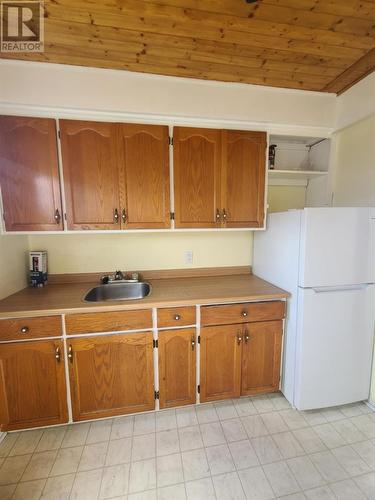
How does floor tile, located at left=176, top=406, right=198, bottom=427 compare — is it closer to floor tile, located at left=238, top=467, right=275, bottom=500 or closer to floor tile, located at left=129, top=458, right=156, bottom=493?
floor tile, located at left=129, top=458, right=156, bottom=493

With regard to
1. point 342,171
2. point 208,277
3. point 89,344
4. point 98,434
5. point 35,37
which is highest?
point 35,37

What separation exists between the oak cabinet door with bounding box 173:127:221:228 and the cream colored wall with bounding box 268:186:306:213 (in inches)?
29.9

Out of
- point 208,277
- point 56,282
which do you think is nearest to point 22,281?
point 56,282

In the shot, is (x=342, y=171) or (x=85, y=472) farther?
(x=342, y=171)

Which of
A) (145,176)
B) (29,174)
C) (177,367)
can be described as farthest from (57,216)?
(177,367)

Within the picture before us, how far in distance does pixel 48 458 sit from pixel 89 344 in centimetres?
67

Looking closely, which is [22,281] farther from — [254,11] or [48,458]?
[254,11]

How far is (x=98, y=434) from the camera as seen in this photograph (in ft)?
5.08

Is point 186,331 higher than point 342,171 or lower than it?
lower

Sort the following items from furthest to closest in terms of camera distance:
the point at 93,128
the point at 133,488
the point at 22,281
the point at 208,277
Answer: the point at 208,277 → the point at 22,281 → the point at 93,128 → the point at 133,488

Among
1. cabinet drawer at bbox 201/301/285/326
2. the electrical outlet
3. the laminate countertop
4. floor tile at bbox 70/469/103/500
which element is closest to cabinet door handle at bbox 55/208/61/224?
the laminate countertop

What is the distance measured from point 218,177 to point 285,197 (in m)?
0.89

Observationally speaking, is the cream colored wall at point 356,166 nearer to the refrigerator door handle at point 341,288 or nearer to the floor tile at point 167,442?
the refrigerator door handle at point 341,288

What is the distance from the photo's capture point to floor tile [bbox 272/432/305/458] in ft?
4.59
